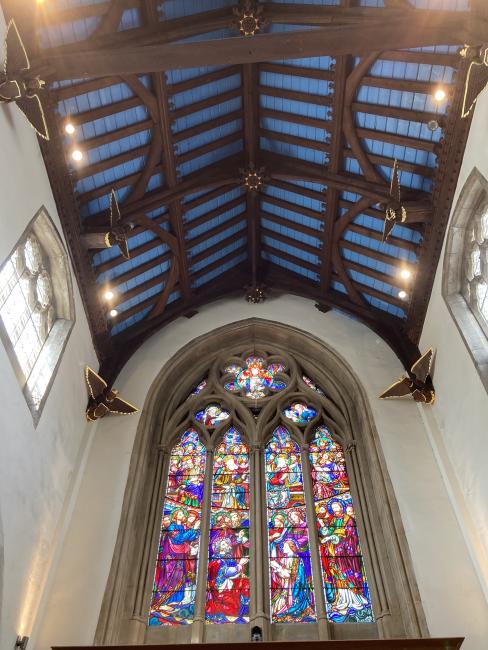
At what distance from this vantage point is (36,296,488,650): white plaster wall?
280 inches

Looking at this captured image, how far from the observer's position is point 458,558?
7.52 meters

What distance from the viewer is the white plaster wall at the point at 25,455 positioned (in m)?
6.50

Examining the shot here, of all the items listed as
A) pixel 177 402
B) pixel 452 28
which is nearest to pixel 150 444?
pixel 177 402

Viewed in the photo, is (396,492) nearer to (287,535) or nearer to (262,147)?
(287,535)

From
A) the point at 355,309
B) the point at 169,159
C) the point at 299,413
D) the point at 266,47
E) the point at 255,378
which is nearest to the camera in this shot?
the point at 266,47

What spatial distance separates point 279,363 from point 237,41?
258 inches

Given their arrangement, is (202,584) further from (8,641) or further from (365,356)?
(365,356)

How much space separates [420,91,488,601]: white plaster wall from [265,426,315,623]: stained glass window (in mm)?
2190

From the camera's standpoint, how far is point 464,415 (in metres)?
8.11

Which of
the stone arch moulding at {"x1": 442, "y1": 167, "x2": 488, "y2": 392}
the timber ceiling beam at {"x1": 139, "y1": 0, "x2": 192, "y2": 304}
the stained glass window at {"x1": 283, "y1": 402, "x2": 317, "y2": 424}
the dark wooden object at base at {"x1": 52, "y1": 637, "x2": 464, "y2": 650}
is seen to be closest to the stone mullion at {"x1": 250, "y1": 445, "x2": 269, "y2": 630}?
the stained glass window at {"x1": 283, "y1": 402, "x2": 317, "y2": 424}

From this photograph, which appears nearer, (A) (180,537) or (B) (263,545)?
(B) (263,545)

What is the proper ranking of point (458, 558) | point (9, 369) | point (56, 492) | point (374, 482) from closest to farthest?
point (9, 369) → point (458, 558) → point (56, 492) → point (374, 482)

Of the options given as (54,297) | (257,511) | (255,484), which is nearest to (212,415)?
(255,484)

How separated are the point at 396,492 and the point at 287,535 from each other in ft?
5.56
